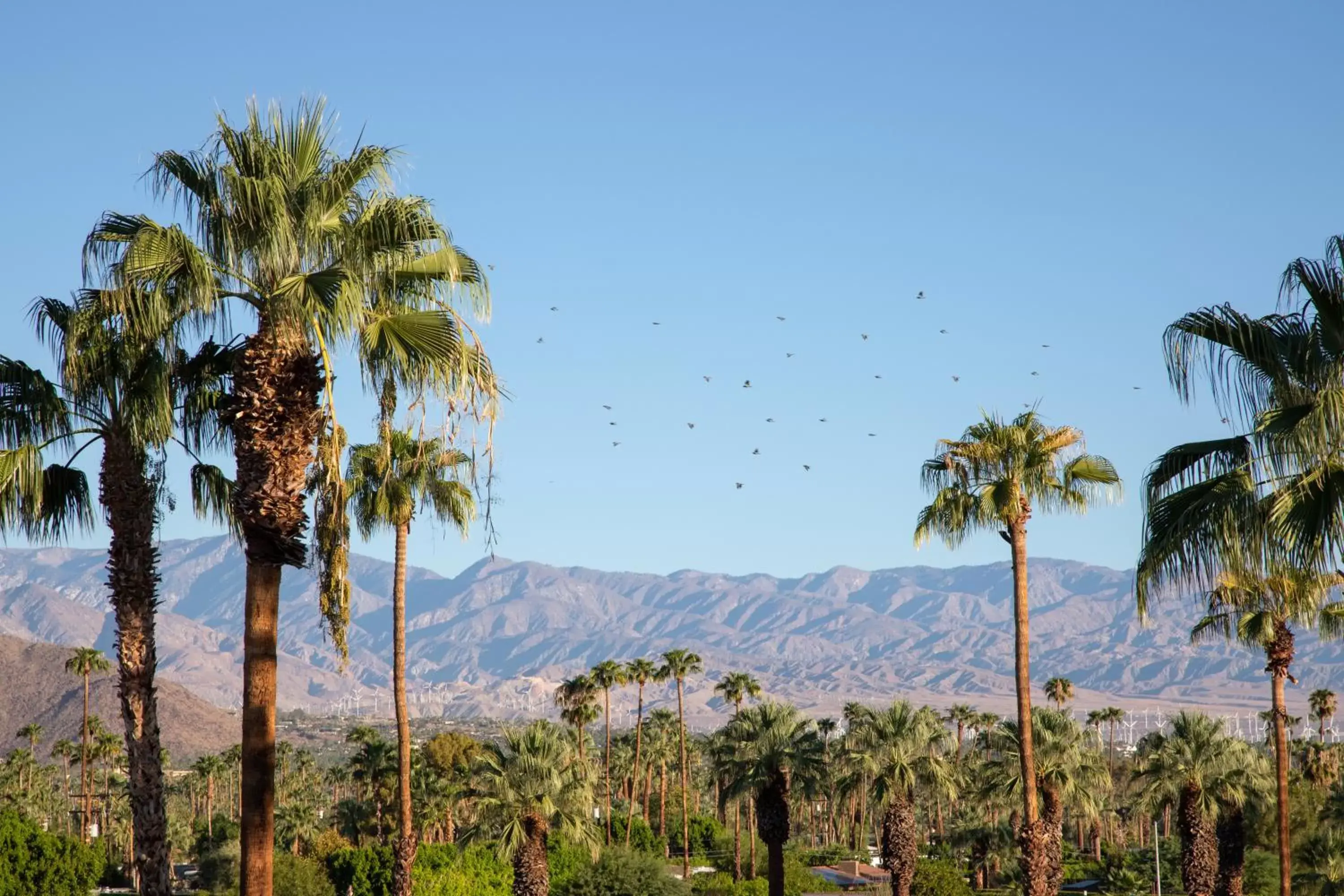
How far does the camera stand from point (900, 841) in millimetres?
55281

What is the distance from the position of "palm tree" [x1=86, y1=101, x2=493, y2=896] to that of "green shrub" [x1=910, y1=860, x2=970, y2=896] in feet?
171

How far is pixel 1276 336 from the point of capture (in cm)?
1351

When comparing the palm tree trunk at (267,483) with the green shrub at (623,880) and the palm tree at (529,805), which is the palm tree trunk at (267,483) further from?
the green shrub at (623,880)

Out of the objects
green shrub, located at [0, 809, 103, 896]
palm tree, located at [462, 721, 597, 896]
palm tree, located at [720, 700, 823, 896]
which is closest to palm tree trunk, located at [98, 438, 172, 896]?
green shrub, located at [0, 809, 103, 896]

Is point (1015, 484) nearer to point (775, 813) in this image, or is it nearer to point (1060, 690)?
point (775, 813)

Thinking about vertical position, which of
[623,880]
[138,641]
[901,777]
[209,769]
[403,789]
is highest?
[138,641]

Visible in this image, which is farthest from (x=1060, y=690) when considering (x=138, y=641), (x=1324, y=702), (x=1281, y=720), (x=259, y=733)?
(x=259, y=733)

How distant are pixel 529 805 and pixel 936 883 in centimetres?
2411

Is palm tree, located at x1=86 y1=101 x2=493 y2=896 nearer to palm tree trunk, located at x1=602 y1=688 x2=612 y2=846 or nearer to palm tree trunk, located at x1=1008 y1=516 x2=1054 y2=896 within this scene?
palm tree trunk, located at x1=1008 y1=516 x2=1054 y2=896

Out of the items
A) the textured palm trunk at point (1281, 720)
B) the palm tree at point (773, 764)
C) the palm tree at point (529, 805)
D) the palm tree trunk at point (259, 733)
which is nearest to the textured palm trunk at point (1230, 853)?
the textured palm trunk at point (1281, 720)

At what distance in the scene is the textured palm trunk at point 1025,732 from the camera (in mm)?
35375

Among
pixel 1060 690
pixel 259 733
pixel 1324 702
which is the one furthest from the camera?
pixel 1060 690

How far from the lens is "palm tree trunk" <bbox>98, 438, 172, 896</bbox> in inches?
650

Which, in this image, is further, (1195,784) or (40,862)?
(1195,784)
